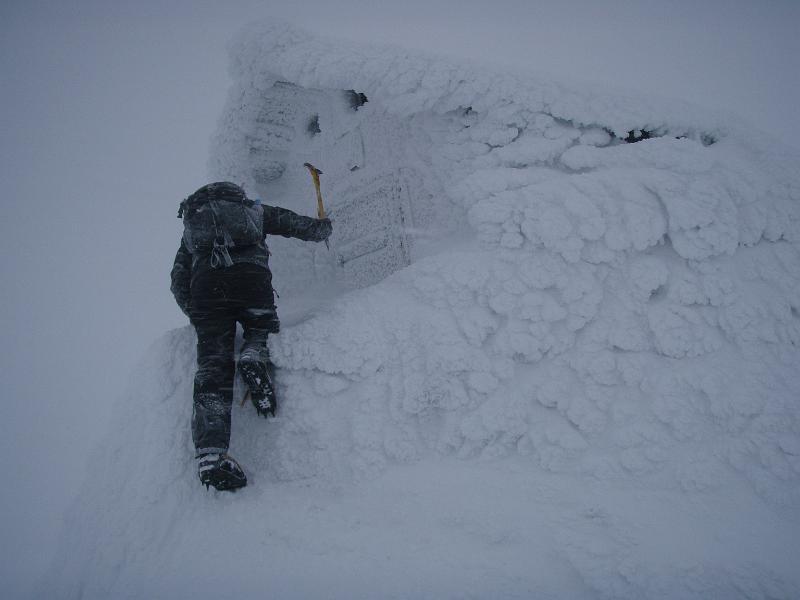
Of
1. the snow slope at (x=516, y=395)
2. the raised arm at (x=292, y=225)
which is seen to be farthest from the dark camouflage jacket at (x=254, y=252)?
the snow slope at (x=516, y=395)

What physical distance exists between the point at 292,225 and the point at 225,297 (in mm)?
657

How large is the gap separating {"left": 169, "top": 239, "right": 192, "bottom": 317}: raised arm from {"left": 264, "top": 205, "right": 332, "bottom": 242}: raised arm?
1.61 ft

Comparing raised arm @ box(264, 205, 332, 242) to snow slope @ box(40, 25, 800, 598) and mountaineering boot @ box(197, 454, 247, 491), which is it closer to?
snow slope @ box(40, 25, 800, 598)

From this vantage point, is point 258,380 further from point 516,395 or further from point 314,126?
point 314,126

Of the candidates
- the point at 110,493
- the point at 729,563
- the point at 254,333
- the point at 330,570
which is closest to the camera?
the point at 729,563

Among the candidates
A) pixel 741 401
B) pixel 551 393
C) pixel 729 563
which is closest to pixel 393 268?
pixel 551 393

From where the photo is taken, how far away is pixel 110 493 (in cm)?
202

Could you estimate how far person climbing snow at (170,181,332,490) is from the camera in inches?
77.5

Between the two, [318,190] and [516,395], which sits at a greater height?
[318,190]

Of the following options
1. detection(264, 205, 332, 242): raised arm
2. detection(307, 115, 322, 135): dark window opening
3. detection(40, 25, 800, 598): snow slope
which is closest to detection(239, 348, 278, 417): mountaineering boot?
detection(40, 25, 800, 598): snow slope

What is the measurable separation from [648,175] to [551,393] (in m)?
1.49

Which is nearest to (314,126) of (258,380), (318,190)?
(318,190)

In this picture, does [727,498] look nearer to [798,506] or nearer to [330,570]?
[798,506]

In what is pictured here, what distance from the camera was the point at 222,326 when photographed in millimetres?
2096
